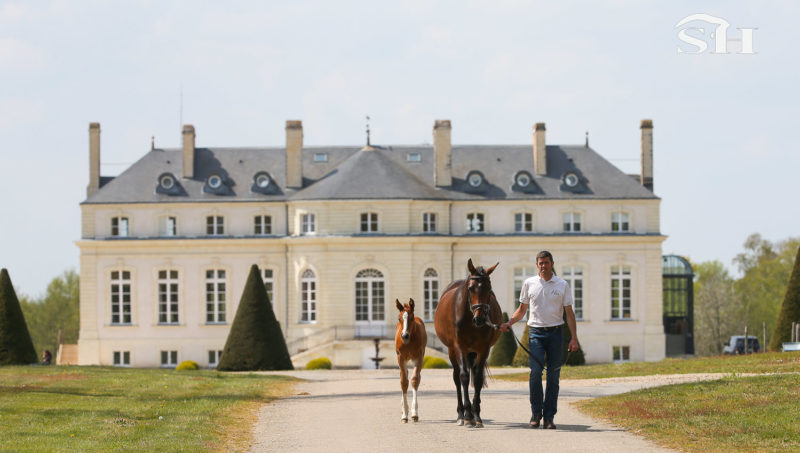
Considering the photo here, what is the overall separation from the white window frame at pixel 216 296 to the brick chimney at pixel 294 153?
219 inches

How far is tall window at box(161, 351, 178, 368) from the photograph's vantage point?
58.8 meters

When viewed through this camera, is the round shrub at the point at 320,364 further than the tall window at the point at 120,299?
No

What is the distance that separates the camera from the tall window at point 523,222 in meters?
59.7

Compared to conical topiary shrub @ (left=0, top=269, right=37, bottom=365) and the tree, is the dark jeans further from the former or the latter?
the tree

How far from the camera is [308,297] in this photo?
57344 millimetres

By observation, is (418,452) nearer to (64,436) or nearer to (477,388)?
(477,388)

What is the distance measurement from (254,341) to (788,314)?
682 inches

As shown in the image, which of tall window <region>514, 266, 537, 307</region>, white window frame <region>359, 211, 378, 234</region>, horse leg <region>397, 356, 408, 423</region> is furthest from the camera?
tall window <region>514, 266, 537, 307</region>

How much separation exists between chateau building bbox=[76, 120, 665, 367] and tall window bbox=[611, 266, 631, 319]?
0.16 feet

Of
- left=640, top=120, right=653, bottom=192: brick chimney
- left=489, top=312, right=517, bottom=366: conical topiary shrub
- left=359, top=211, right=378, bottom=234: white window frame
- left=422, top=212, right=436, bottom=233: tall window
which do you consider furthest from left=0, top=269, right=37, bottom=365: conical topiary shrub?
left=640, top=120, right=653, bottom=192: brick chimney

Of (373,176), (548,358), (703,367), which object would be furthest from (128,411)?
(373,176)

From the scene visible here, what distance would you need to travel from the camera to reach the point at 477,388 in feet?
55.9

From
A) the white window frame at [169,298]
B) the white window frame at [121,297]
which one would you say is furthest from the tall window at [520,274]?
the white window frame at [121,297]

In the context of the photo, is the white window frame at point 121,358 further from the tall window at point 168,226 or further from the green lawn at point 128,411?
the green lawn at point 128,411
